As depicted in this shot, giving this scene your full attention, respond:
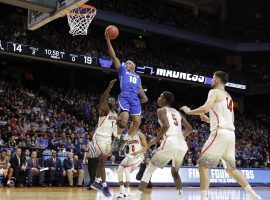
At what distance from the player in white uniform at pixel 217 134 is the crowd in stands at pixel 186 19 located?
67.1 feet

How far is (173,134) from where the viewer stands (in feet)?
23.4

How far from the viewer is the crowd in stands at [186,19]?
2797 centimetres

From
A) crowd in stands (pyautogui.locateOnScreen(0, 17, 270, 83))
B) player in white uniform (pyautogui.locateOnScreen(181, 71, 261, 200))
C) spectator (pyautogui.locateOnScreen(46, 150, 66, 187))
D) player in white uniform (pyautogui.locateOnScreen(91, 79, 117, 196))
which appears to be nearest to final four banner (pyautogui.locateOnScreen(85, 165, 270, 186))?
spectator (pyautogui.locateOnScreen(46, 150, 66, 187))

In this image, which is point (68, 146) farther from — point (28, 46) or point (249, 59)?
point (249, 59)

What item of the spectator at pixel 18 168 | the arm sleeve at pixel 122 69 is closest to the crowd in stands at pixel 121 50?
the spectator at pixel 18 168

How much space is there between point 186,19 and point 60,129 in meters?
16.4

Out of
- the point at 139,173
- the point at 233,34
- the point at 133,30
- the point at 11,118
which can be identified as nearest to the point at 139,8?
the point at 133,30

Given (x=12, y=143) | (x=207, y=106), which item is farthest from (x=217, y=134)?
(x=12, y=143)

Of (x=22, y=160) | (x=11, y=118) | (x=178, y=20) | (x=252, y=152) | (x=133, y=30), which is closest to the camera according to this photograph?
(x=22, y=160)

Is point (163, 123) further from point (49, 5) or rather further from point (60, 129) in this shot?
point (60, 129)

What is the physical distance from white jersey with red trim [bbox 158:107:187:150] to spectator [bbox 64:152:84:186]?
7655mm

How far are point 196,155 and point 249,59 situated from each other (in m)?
18.2

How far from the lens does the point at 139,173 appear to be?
14.1 metres

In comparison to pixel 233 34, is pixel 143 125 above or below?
below
